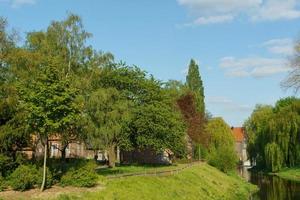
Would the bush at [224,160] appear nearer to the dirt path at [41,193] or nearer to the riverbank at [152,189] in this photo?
the riverbank at [152,189]

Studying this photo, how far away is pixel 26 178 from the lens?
31891mm

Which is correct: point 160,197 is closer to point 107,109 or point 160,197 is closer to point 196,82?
point 107,109

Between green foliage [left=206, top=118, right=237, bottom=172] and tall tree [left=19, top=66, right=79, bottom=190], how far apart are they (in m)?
45.3

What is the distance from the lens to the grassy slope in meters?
34.0

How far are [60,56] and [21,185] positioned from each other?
1479 centimetres

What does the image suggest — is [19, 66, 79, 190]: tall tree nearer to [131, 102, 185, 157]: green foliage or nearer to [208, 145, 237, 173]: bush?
[131, 102, 185, 157]: green foliage

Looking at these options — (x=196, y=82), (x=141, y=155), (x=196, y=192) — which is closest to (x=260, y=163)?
(x=196, y=82)

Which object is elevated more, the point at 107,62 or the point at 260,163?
the point at 107,62

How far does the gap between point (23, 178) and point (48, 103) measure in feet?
17.4

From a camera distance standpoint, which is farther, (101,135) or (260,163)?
(260,163)

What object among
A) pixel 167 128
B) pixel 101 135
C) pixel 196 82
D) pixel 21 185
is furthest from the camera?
pixel 196 82

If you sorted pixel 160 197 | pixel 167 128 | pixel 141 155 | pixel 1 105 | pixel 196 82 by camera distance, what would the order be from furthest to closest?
1. pixel 196 82
2. pixel 141 155
3. pixel 167 128
4. pixel 160 197
5. pixel 1 105

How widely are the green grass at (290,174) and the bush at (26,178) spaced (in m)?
45.6

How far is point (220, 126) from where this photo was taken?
310 ft
